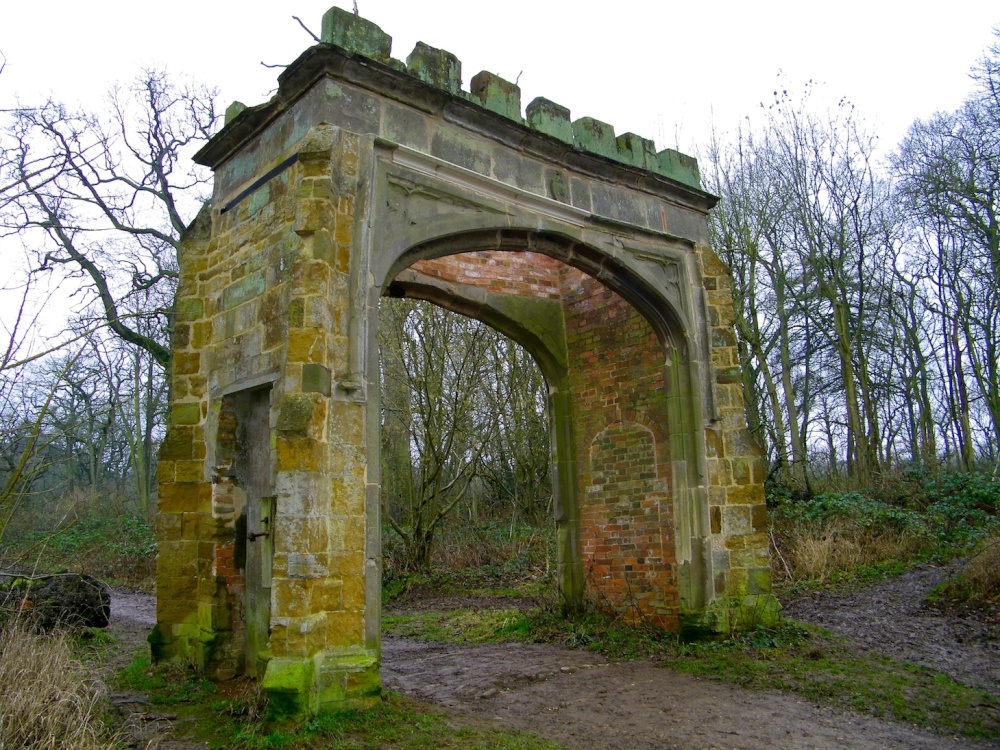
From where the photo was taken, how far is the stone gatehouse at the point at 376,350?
563 centimetres

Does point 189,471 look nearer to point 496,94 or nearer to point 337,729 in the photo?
point 337,729

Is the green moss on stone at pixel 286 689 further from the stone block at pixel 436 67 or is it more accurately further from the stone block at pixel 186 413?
the stone block at pixel 436 67

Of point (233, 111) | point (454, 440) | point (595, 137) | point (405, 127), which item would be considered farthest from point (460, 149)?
point (454, 440)

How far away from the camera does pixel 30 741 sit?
403 cm

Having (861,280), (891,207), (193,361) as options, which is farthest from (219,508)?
(891,207)

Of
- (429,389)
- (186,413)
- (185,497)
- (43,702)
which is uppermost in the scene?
(429,389)

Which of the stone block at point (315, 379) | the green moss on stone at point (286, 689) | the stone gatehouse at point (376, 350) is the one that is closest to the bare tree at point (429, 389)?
the stone gatehouse at point (376, 350)

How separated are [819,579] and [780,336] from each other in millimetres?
8948

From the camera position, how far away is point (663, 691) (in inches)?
261

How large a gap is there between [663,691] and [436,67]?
227 inches

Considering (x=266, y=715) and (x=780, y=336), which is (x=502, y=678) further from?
(x=780, y=336)

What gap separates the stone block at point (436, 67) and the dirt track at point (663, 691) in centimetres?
524

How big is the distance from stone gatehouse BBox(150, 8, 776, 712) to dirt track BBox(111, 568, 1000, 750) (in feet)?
4.24

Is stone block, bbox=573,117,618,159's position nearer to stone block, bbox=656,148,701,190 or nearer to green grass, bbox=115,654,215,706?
stone block, bbox=656,148,701,190
